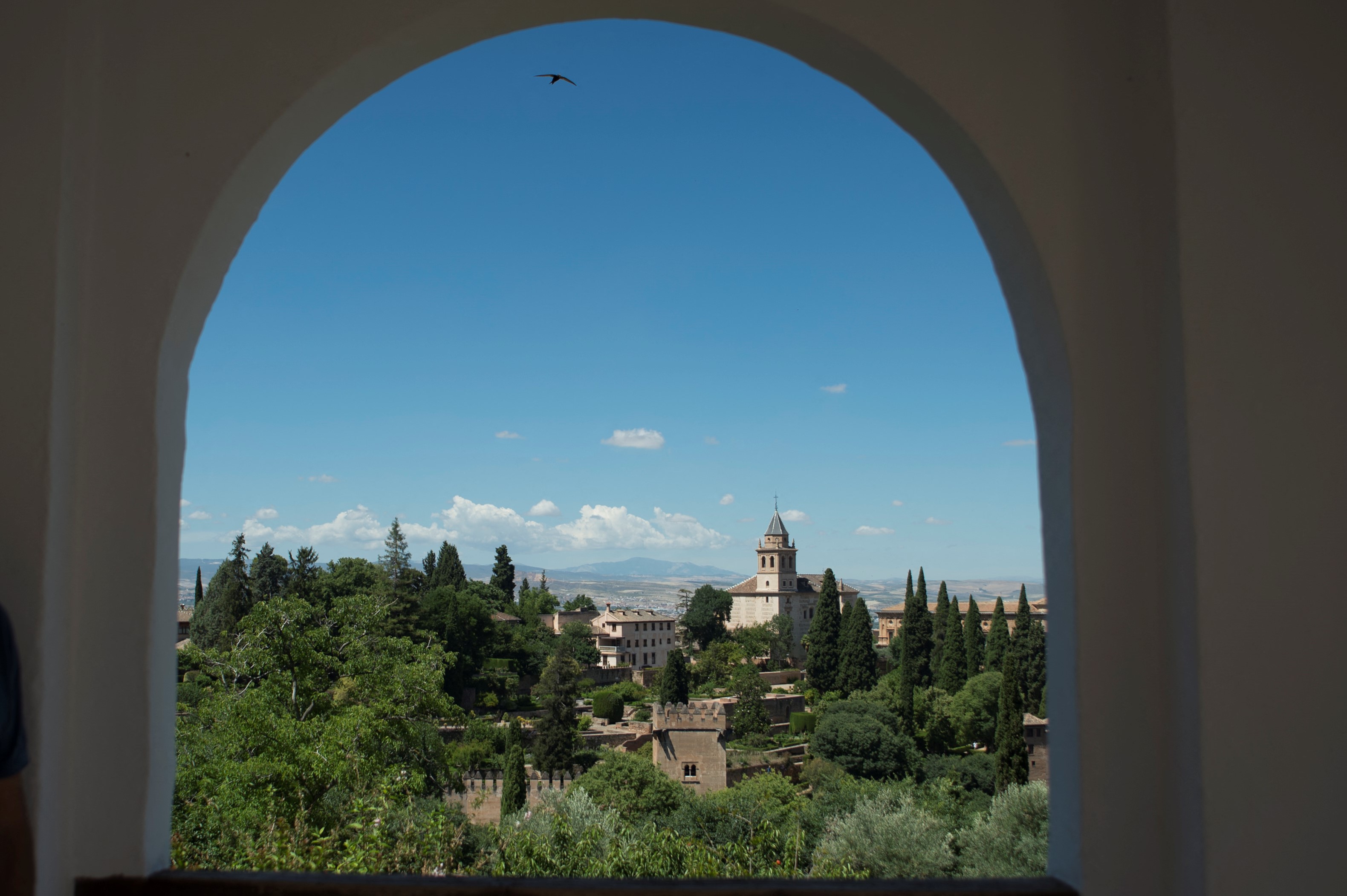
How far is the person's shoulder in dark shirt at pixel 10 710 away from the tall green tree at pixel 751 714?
27.6 metres

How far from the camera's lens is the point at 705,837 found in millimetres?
11727

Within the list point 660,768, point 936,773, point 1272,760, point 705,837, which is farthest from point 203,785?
point 936,773

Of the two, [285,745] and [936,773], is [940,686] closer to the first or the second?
[936,773]

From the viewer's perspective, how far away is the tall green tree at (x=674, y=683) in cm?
3008

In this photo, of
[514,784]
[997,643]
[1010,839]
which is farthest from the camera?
[997,643]

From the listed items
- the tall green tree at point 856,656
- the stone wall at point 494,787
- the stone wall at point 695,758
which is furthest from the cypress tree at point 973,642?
the stone wall at point 494,787

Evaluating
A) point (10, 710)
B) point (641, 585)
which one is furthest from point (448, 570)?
point (641, 585)

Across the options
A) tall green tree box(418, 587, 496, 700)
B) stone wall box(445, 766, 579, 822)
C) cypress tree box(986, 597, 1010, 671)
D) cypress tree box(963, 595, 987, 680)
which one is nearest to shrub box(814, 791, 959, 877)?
stone wall box(445, 766, 579, 822)

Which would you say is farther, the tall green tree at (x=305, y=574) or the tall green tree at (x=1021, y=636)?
the tall green tree at (x=305, y=574)

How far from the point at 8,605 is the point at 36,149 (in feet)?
2.08

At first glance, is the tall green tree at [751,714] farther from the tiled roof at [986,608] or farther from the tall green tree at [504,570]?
the tall green tree at [504,570]

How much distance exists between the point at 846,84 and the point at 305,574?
3402 cm

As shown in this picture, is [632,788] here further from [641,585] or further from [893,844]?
[641,585]

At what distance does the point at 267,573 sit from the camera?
3014 centimetres
